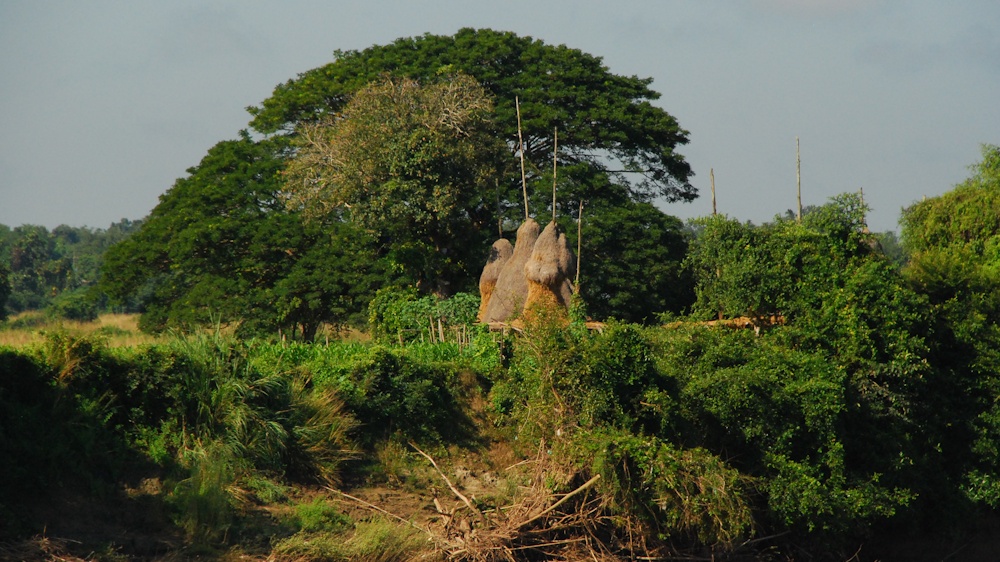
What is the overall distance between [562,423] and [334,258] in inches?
542

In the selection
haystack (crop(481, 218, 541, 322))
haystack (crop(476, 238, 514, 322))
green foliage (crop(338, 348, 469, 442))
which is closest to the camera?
green foliage (crop(338, 348, 469, 442))

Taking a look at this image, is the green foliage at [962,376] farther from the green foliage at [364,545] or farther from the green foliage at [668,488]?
the green foliage at [364,545]

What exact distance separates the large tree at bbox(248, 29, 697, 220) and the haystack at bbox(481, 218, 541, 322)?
7.17m

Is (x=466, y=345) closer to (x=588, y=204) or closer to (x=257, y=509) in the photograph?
(x=257, y=509)

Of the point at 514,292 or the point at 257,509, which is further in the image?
the point at 514,292

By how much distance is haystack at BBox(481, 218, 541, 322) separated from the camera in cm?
2069

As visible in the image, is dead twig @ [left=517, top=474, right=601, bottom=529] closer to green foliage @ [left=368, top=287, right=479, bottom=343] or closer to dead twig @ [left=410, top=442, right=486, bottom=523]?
dead twig @ [left=410, top=442, right=486, bottom=523]

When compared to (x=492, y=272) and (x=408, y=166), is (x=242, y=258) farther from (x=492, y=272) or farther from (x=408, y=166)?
(x=492, y=272)

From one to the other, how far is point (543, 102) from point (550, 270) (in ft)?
37.3

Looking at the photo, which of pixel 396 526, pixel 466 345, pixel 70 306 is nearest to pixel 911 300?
pixel 466 345

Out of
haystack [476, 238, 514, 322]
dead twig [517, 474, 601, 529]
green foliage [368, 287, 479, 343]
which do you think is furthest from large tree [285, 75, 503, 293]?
dead twig [517, 474, 601, 529]

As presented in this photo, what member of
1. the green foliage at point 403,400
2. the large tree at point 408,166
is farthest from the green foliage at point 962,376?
the large tree at point 408,166

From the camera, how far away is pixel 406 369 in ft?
52.4

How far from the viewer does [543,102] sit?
30.1 m
